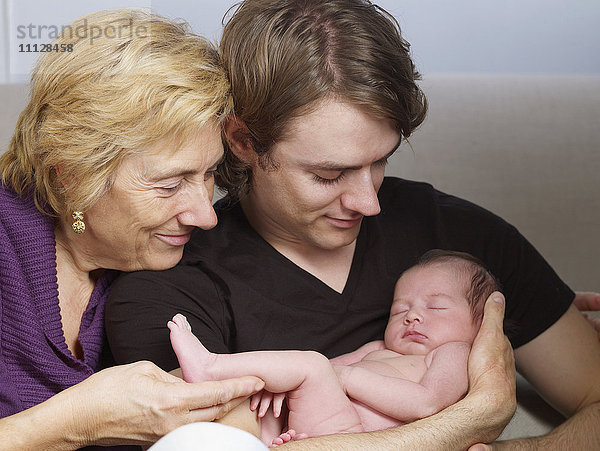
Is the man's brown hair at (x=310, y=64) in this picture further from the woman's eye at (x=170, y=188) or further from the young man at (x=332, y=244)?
the woman's eye at (x=170, y=188)

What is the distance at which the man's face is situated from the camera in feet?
5.32

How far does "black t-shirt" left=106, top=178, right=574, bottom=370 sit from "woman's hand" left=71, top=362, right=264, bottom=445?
177mm

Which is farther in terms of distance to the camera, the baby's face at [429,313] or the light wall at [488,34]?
the light wall at [488,34]

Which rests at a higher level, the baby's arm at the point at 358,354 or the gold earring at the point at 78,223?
the gold earring at the point at 78,223

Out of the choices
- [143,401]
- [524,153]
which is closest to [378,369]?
[143,401]

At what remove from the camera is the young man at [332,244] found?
1619 millimetres

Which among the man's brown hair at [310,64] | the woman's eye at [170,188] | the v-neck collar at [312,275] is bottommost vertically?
the v-neck collar at [312,275]

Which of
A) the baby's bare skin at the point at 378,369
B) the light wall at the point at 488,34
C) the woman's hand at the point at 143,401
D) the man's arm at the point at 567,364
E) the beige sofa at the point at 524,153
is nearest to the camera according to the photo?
the woman's hand at the point at 143,401

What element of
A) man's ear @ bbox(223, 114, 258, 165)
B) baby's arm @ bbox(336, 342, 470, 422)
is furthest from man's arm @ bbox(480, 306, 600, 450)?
man's ear @ bbox(223, 114, 258, 165)

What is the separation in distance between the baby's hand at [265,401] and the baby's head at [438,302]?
0.35m

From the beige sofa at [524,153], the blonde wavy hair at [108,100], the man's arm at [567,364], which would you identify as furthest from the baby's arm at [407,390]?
the beige sofa at [524,153]

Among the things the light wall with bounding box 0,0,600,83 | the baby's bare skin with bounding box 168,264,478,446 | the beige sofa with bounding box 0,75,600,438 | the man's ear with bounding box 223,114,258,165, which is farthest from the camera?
the light wall with bounding box 0,0,600,83

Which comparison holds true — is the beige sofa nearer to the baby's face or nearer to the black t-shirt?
the black t-shirt

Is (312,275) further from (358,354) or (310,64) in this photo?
(310,64)
